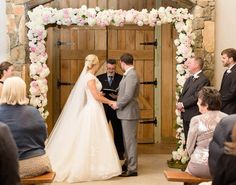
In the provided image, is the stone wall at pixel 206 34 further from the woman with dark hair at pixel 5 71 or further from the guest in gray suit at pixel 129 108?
the woman with dark hair at pixel 5 71

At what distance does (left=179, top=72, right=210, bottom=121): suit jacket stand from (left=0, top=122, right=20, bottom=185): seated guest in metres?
3.38

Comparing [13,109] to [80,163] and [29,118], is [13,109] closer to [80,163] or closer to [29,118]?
[29,118]

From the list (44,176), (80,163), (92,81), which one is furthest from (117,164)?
(44,176)

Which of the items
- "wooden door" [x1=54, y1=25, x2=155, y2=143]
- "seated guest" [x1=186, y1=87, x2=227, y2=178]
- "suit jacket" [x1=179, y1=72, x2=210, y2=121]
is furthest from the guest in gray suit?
"seated guest" [x1=186, y1=87, x2=227, y2=178]

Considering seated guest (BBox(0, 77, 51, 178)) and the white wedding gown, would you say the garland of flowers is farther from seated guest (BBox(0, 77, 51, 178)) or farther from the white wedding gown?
seated guest (BBox(0, 77, 51, 178))

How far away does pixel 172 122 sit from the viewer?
317 inches

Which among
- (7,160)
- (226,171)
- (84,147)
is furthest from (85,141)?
(226,171)

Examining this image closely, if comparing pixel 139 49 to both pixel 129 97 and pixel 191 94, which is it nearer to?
pixel 129 97

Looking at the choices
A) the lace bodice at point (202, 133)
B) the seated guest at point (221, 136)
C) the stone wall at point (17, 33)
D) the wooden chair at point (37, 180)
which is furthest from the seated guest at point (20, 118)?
the stone wall at point (17, 33)

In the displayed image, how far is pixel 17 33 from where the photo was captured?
654 centimetres

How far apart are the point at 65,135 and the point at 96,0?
2.70m

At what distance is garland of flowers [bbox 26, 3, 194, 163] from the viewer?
6324 millimetres

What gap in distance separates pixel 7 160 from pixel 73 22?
377cm

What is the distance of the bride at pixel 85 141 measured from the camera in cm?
588
